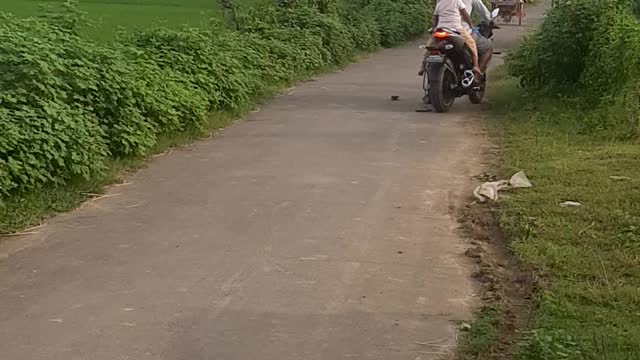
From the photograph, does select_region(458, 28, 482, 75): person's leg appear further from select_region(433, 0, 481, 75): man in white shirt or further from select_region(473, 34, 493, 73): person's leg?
select_region(473, 34, 493, 73): person's leg

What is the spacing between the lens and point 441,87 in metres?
12.6

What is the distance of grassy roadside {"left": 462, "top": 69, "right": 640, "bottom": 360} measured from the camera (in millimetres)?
4820

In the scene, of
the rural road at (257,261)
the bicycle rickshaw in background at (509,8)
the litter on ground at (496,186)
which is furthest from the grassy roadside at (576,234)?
the bicycle rickshaw in background at (509,8)

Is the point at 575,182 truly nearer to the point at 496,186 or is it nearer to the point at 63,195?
the point at 496,186

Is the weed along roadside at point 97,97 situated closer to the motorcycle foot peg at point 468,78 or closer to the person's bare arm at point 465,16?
the motorcycle foot peg at point 468,78

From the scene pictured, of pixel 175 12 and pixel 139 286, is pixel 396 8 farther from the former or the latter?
pixel 139 286

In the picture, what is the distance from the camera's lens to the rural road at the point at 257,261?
504cm

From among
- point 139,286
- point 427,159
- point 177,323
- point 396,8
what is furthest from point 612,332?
point 396,8

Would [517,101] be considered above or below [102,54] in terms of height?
below

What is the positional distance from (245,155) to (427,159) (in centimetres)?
179

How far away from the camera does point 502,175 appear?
29.0 ft

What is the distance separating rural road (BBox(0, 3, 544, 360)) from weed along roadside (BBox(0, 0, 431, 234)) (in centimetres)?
31

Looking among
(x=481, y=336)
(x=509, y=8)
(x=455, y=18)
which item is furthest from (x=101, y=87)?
(x=509, y=8)

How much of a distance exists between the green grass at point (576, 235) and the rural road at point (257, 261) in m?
0.46
